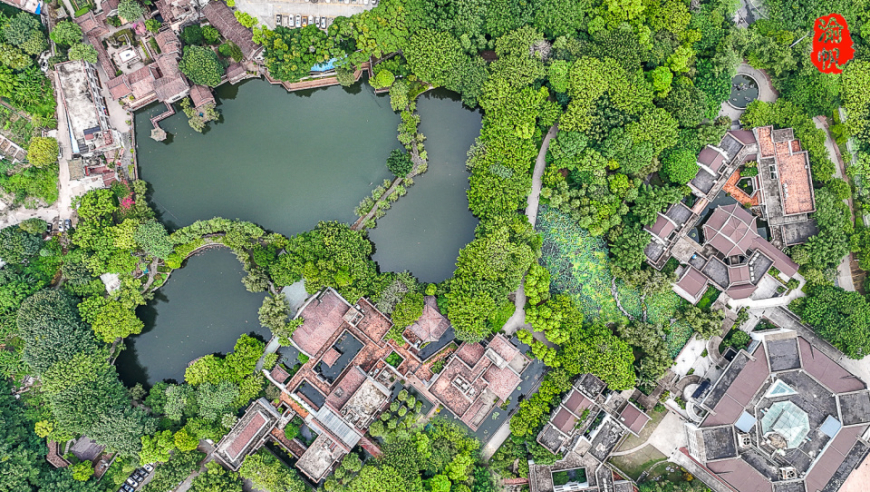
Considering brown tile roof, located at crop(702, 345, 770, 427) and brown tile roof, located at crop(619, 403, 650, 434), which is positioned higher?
brown tile roof, located at crop(702, 345, 770, 427)

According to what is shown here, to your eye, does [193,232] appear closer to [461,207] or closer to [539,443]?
[461,207]

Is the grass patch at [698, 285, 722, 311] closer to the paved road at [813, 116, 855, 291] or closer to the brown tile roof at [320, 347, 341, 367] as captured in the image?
the paved road at [813, 116, 855, 291]

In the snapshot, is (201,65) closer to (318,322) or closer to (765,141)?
(318,322)

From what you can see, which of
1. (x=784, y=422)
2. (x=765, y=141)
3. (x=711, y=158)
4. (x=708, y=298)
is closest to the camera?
(x=784, y=422)

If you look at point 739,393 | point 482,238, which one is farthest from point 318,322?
point 739,393

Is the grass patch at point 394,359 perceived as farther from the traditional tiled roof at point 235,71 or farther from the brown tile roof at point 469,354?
the traditional tiled roof at point 235,71

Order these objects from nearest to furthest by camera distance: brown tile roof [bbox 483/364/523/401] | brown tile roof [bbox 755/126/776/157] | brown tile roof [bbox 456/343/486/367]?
brown tile roof [bbox 483/364/523/401] → brown tile roof [bbox 456/343/486/367] → brown tile roof [bbox 755/126/776/157]

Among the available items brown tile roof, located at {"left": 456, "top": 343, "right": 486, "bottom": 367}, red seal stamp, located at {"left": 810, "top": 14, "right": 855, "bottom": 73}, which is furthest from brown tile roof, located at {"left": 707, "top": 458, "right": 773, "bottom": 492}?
red seal stamp, located at {"left": 810, "top": 14, "right": 855, "bottom": 73}
